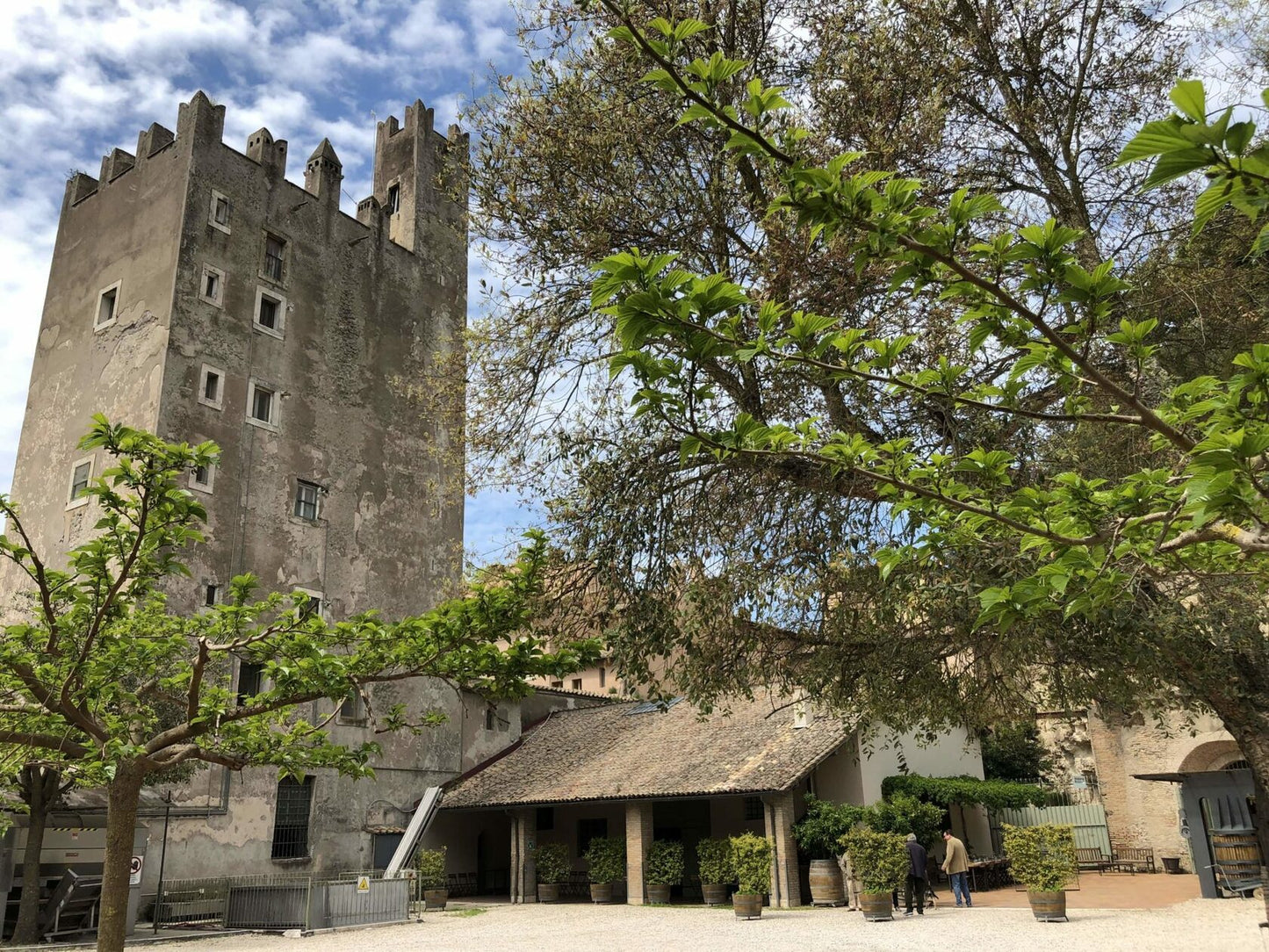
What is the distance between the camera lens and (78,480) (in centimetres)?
2586

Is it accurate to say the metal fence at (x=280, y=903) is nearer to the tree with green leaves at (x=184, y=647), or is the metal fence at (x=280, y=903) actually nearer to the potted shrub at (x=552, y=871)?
the potted shrub at (x=552, y=871)

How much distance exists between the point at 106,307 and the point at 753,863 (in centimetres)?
2382

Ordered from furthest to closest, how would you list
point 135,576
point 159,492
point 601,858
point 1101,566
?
point 601,858 < point 135,576 < point 159,492 < point 1101,566

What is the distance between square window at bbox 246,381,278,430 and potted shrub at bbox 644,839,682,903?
16316 millimetres

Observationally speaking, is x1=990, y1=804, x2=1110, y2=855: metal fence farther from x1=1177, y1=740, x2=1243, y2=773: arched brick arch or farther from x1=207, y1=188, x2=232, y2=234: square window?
x1=207, y1=188, x2=232, y2=234: square window

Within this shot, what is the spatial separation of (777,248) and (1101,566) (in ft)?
18.3

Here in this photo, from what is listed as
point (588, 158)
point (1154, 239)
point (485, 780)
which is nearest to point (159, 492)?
point (588, 158)

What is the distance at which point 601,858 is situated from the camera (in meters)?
26.4

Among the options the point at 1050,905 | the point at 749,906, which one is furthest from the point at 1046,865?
the point at 749,906

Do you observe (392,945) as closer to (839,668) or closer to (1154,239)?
(839,668)

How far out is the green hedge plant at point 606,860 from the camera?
26.0 m

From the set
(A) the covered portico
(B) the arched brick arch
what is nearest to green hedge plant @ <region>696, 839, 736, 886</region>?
(A) the covered portico

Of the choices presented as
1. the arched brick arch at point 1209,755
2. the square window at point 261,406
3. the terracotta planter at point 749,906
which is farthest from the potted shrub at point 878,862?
the square window at point 261,406

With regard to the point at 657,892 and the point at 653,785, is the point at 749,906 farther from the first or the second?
the point at 653,785
